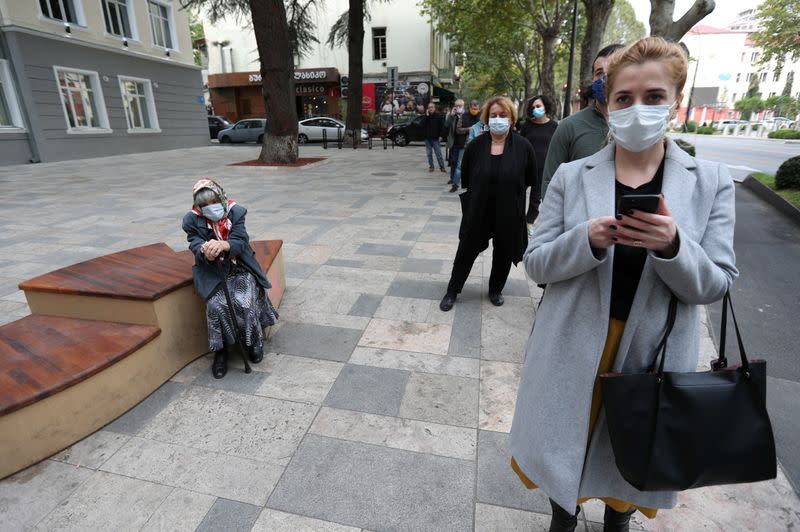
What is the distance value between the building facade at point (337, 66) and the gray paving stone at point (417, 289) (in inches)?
1083

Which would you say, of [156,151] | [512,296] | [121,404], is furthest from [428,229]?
[156,151]

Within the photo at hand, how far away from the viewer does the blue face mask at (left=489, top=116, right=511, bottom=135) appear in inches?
150

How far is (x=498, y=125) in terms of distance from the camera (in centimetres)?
383

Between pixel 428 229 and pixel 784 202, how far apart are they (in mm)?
6839

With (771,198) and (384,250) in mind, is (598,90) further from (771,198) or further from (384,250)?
(771,198)

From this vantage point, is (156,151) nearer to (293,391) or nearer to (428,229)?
(428,229)

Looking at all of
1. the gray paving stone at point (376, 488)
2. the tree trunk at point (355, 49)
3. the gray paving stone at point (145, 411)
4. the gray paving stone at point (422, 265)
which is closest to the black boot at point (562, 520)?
the gray paving stone at point (376, 488)

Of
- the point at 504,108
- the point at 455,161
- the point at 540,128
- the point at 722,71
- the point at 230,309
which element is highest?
the point at 722,71

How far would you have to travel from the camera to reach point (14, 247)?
609cm

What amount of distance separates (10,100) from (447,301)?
17083mm

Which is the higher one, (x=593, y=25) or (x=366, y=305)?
(x=593, y=25)

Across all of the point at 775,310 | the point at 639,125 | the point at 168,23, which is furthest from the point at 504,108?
the point at 168,23

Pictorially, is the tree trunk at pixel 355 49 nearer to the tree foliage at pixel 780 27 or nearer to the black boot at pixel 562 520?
the tree foliage at pixel 780 27

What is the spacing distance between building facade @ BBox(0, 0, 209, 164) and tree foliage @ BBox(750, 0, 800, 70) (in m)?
25.7
